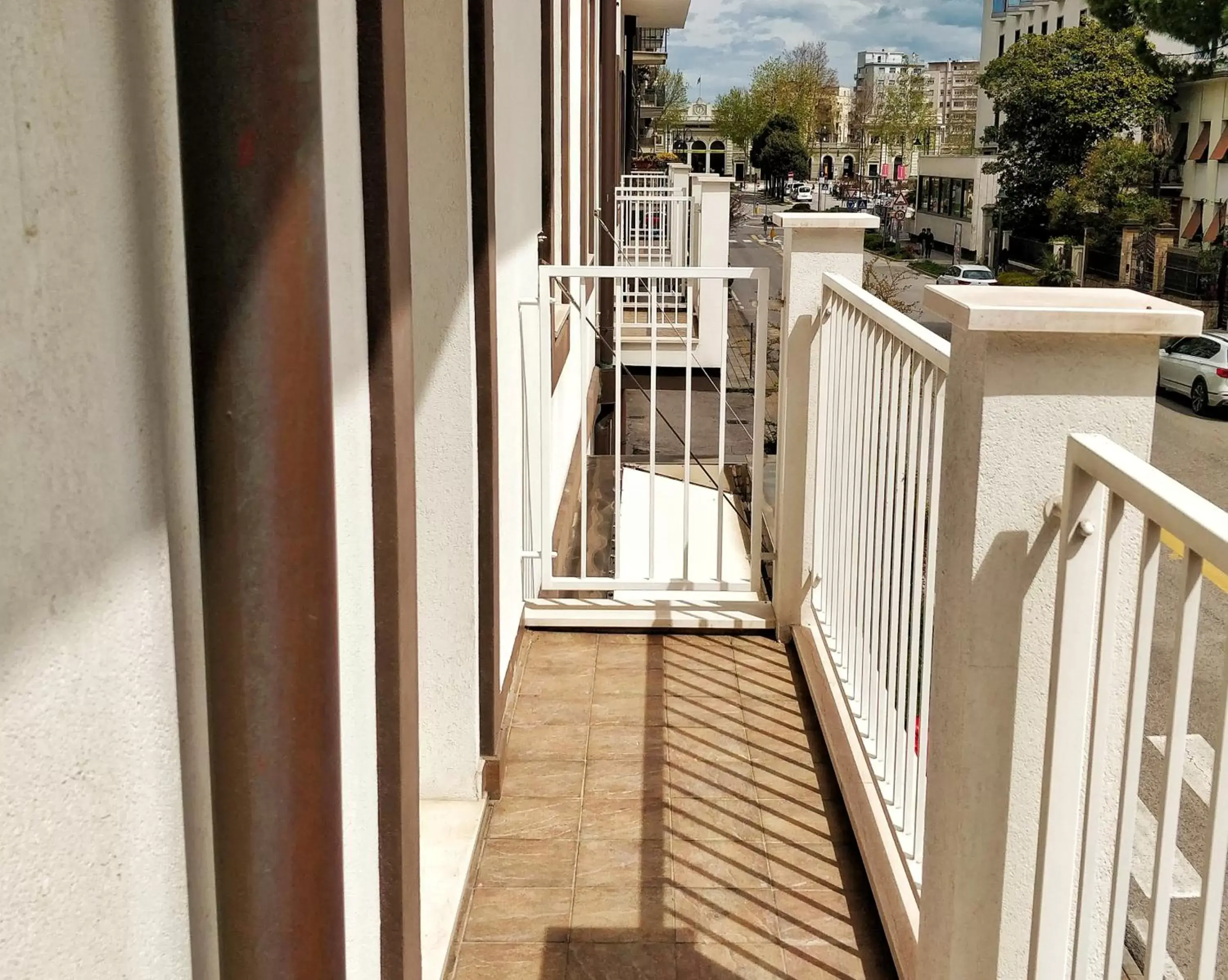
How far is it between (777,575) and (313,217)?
3.41m

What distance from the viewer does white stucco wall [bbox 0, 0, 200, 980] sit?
3.43ft

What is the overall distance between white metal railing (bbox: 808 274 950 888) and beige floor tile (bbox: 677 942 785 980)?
370 mm

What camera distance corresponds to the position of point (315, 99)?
4.47 feet

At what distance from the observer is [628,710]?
4012 mm

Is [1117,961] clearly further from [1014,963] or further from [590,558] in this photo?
[590,558]

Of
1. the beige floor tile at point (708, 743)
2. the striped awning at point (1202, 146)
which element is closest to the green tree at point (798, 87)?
the striped awning at point (1202, 146)

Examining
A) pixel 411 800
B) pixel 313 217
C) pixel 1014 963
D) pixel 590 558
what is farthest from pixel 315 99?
pixel 590 558

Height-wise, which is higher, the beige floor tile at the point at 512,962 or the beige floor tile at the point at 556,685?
the beige floor tile at the point at 556,685

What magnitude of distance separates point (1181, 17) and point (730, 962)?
Result: 104 ft

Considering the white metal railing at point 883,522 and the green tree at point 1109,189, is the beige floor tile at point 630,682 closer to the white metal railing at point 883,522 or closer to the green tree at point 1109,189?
the white metal railing at point 883,522

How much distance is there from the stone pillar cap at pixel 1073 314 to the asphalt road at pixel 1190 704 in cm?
9

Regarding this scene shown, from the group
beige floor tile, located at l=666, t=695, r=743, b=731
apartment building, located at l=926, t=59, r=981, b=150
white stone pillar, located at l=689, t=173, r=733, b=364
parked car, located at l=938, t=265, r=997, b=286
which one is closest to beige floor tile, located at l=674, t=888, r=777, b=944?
beige floor tile, located at l=666, t=695, r=743, b=731

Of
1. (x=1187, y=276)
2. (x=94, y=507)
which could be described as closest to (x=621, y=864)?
(x=94, y=507)

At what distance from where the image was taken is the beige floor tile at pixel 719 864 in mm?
3064
